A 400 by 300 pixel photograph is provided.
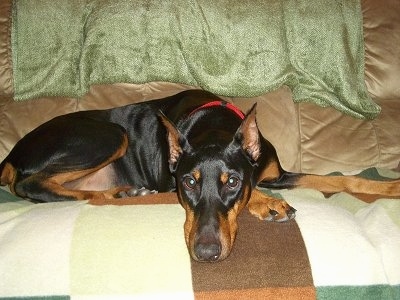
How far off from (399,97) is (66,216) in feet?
10.6

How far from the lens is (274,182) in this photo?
3723 millimetres

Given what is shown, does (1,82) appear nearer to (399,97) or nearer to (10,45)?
(10,45)

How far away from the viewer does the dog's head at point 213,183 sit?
2.58 metres

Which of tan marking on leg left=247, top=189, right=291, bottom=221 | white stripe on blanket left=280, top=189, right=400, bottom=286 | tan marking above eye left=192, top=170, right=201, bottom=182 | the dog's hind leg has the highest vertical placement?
tan marking above eye left=192, top=170, right=201, bottom=182

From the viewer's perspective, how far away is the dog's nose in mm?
2492

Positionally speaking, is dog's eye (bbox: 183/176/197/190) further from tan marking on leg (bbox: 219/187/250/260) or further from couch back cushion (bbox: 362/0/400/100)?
couch back cushion (bbox: 362/0/400/100)

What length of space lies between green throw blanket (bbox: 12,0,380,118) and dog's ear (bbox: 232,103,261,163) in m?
1.15

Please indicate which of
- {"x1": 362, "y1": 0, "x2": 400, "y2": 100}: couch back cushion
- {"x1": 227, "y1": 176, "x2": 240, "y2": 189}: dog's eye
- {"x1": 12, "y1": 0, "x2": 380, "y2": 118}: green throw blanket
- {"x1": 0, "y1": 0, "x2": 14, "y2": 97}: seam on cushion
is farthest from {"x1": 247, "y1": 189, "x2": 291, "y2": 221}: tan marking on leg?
{"x1": 0, "y1": 0, "x2": 14, "y2": 97}: seam on cushion

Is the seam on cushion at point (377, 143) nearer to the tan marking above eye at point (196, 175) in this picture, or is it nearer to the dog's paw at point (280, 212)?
the dog's paw at point (280, 212)

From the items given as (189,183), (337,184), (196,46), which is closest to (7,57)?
(196,46)

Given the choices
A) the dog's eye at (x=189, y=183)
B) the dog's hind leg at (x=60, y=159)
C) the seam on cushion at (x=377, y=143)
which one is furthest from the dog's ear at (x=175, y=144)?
the seam on cushion at (x=377, y=143)

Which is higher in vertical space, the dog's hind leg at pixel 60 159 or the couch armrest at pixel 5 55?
the couch armrest at pixel 5 55

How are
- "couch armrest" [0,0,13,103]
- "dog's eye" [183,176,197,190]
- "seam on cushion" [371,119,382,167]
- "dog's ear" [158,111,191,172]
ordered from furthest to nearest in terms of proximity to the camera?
"couch armrest" [0,0,13,103] < "seam on cushion" [371,119,382,167] < "dog's ear" [158,111,191,172] < "dog's eye" [183,176,197,190]

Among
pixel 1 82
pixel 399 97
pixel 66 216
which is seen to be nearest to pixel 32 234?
pixel 66 216
